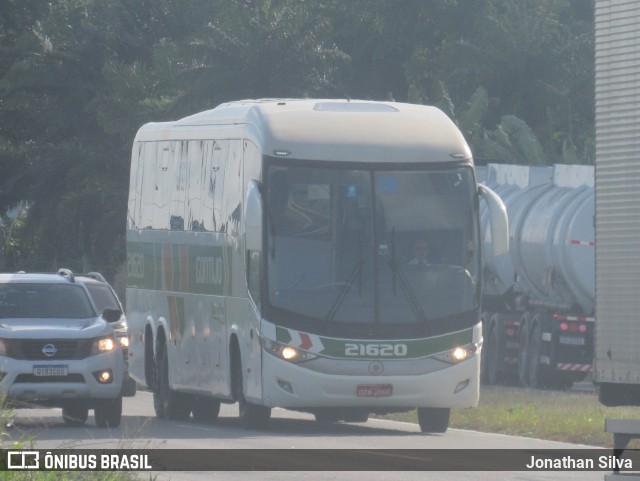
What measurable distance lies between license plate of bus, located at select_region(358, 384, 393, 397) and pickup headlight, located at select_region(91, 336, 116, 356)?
344cm

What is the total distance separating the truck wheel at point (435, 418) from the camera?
2095 cm

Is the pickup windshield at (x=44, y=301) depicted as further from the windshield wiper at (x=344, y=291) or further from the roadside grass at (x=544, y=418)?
the roadside grass at (x=544, y=418)

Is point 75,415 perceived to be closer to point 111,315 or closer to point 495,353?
point 111,315

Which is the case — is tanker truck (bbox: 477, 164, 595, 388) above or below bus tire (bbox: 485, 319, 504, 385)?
above

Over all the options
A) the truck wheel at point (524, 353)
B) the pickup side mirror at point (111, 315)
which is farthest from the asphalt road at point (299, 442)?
the truck wheel at point (524, 353)

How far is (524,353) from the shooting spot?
3381cm

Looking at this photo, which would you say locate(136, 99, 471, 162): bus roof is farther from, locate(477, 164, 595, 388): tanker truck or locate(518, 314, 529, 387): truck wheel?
locate(518, 314, 529, 387): truck wheel

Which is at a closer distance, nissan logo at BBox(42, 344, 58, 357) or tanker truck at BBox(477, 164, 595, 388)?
nissan logo at BBox(42, 344, 58, 357)

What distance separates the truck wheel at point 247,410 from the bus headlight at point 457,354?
223 centimetres

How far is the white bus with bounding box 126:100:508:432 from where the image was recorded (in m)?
20.0

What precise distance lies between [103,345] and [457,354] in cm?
428

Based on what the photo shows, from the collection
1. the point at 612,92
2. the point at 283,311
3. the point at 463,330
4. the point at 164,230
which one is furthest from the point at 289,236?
the point at 612,92

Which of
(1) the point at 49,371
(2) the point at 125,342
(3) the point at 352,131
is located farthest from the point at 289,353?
(2) the point at 125,342

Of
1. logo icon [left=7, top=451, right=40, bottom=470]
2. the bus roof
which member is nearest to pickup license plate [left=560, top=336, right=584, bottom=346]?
the bus roof
